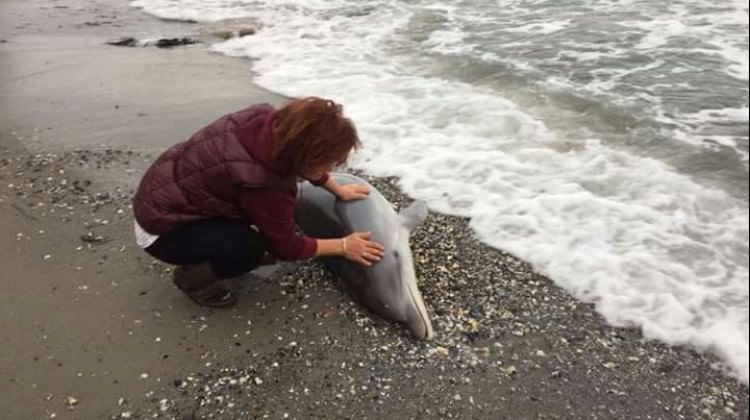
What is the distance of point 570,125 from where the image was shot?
691cm

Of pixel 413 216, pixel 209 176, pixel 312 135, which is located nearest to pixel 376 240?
pixel 413 216

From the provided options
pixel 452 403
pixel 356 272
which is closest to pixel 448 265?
pixel 356 272

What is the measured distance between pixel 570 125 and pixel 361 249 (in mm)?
3609

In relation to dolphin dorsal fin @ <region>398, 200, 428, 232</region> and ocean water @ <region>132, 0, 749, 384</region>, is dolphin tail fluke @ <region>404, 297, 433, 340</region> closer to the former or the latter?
dolphin dorsal fin @ <region>398, 200, 428, 232</region>

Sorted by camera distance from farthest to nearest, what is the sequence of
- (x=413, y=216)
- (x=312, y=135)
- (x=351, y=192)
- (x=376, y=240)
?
(x=413, y=216)
(x=351, y=192)
(x=376, y=240)
(x=312, y=135)

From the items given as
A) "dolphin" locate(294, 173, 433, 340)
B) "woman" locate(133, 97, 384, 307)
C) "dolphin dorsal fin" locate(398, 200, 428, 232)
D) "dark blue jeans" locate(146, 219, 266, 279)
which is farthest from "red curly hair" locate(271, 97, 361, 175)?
"dolphin dorsal fin" locate(398, 200, 428, 232)

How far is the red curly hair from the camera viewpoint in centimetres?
313

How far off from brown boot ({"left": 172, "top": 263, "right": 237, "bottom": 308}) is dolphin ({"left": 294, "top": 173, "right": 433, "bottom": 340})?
0.68m

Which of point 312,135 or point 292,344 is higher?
point 312,135

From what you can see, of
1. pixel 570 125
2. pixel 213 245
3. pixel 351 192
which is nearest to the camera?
pixel 213 245

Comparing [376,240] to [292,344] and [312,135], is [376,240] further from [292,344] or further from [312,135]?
[312,135]

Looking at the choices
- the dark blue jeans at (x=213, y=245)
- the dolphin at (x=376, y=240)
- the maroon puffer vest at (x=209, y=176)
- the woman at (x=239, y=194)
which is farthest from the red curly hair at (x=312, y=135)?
the dolphin at (x=376, y=240)

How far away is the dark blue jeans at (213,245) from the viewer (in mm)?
3887

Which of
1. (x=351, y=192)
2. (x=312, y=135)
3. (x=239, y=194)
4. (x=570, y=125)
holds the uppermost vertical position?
(x=312, y=135)
